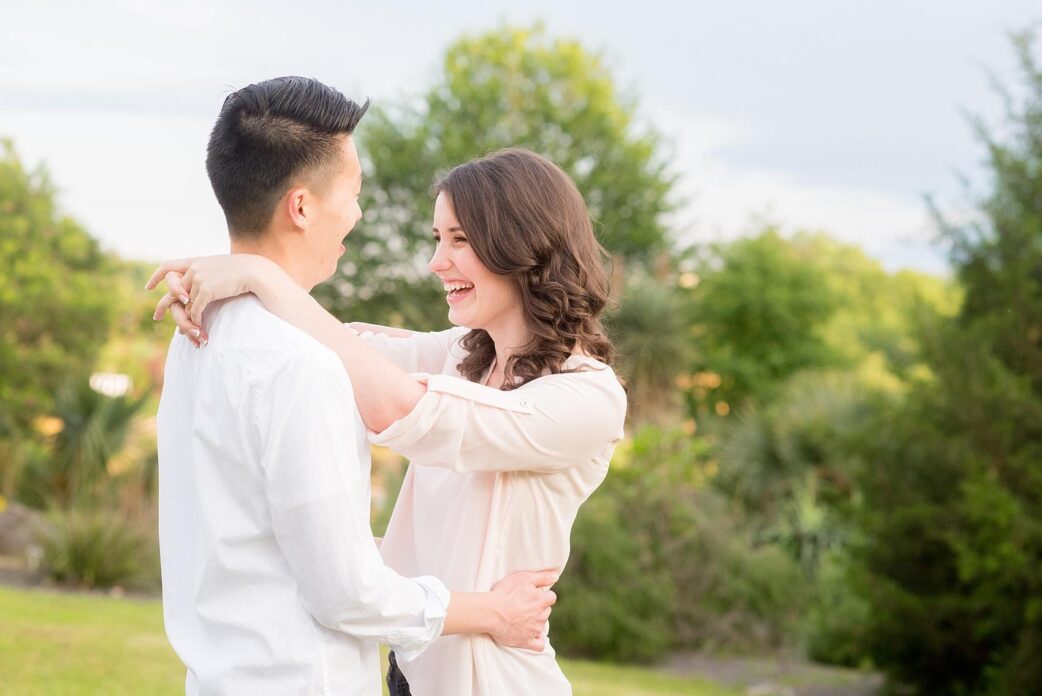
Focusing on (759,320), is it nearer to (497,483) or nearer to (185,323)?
(497,483)

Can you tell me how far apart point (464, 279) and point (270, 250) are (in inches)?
19.4

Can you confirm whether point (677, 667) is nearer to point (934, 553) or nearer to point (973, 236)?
point (934, 553)

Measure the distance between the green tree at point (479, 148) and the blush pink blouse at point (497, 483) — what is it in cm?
2817

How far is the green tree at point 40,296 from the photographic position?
67.1 ft

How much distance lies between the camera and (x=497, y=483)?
2285mm

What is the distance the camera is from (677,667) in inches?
461

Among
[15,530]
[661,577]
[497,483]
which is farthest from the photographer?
[15,530]

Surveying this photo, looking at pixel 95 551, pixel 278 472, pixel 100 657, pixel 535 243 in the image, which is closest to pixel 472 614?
pixel 278 472

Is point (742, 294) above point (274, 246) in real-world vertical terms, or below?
above

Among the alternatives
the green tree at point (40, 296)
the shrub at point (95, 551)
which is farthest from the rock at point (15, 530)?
the green tree at point (40, 296)

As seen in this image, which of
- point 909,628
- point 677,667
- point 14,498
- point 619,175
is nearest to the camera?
point 909,628

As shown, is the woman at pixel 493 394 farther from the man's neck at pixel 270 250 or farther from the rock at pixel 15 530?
the rock at pixel 15 530

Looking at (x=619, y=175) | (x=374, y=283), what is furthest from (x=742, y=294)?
(x=374, y=283)

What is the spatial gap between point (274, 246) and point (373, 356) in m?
0.26
